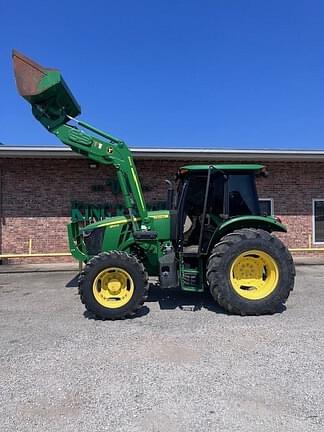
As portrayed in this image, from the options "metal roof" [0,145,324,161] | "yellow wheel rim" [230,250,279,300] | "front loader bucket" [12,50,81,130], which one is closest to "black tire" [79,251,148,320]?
"yellow wheel rim" [230,250,279,300]

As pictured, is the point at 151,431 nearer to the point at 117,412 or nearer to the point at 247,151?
the point at 117,412

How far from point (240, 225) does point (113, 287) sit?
2357 millimetres

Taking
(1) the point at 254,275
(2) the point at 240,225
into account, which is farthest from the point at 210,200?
(1) the point at 254,275

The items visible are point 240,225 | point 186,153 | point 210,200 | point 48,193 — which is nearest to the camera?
point 240,225

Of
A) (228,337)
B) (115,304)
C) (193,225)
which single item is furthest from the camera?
(193,225)

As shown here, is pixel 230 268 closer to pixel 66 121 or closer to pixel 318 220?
pixel 66 121

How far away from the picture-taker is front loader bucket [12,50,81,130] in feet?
20.7

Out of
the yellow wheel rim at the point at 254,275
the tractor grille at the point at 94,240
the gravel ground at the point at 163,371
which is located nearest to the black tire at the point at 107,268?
the gravel ground at the point at 163,371

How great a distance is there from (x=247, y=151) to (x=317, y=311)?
720 centimetres

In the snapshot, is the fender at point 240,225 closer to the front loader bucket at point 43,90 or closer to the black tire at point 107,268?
the black tire at point 107,268

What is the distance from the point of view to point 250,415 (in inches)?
121

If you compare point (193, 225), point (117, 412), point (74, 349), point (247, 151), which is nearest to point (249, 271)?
point (193, 225)

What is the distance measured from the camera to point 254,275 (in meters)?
6.26

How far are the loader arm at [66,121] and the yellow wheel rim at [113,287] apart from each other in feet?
3.59
